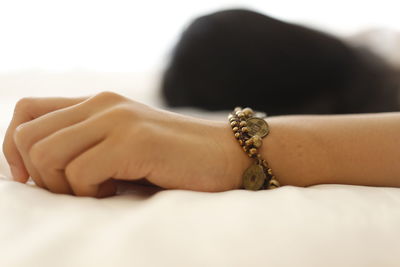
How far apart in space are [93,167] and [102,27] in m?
1.38

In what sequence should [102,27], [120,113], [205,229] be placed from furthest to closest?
[102,27], [120,113], [205,229]

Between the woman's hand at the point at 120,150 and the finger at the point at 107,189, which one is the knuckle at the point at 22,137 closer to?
the woman's hand at the point at 120,150

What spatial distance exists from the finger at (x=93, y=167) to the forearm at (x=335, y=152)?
0.71 ft

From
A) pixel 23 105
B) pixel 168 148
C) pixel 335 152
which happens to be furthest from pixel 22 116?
pixel 335 152

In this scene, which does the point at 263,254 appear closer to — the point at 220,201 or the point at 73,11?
the point at 220,201

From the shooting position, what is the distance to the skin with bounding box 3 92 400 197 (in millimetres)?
460

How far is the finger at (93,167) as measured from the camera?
1.48 ft

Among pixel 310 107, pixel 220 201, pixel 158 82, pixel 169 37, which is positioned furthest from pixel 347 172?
pixel 169 37

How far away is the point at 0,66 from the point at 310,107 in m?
1.31

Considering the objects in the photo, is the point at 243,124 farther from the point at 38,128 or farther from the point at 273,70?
the point at 273,70

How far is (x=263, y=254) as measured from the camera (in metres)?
0.35

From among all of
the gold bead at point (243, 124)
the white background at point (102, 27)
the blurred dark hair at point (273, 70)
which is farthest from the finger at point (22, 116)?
the white background at point (102, 27)

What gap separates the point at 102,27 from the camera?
169 centimetres

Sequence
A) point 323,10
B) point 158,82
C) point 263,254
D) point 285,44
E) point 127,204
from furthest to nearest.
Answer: point 323,10, point 158,82, point 285,44, point 127,204, point 263,254
